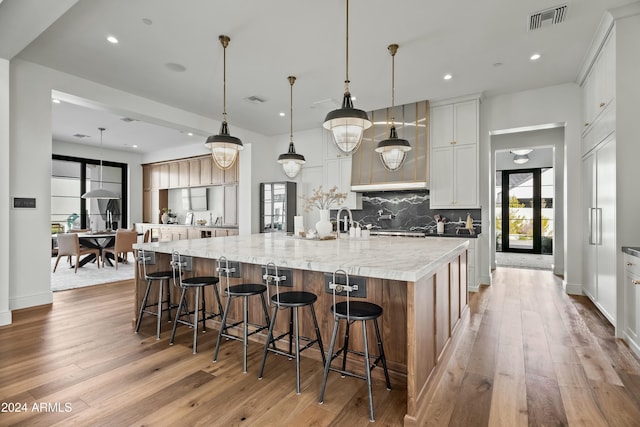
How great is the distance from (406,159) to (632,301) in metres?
3.50

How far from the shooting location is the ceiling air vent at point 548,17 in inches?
117

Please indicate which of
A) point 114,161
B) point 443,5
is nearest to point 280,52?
point 443,5

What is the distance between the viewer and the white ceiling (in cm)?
292

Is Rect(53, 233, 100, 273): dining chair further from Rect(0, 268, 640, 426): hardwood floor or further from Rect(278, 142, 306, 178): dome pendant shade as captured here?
Rect(278, 142, 306, 178): dome pendant shade

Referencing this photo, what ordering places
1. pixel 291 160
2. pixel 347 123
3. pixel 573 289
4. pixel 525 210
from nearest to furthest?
pixel 347 123 → pixel 291 160 → pixel 573 289 → pixel 525 210

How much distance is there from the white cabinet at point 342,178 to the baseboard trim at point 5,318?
503cm

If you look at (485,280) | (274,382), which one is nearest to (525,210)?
(485,280)

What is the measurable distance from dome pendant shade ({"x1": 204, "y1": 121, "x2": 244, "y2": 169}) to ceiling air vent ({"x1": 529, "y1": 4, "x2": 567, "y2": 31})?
10.4ft

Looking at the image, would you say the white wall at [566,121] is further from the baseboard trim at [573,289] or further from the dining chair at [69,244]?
the dining chair at [69,244]

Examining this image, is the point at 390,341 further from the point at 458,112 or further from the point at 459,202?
the point at 458,112

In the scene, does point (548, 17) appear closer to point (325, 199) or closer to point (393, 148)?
point (393, 148)

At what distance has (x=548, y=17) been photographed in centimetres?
308

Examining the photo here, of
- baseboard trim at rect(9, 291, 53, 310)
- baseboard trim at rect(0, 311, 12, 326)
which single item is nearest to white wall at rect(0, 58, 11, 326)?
baseboard trim at rect(0, 311, 12, 326)

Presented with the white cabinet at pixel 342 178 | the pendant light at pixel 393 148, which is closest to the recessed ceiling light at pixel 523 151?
the white cabinet at pixel 342 178
